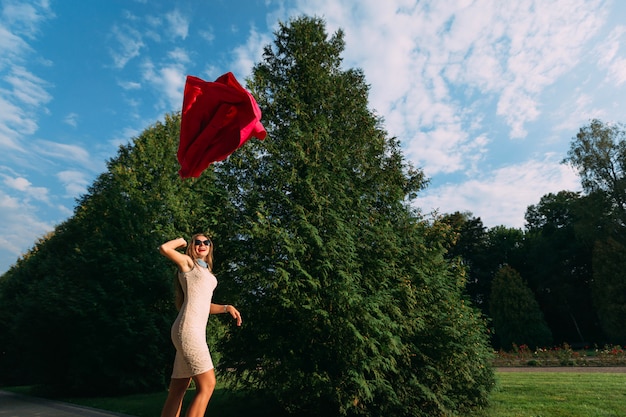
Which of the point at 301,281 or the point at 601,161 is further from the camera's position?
the point at 601,161

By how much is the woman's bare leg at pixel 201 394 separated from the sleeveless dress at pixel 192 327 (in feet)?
0.15

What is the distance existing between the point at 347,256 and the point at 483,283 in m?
43.3

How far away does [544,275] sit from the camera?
131ft

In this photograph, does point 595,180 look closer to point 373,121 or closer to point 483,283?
point 483,283

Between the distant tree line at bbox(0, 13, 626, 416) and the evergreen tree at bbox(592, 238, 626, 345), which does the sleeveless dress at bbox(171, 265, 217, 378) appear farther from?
the evergreen tree at bbox(592, 238, 626, 345)

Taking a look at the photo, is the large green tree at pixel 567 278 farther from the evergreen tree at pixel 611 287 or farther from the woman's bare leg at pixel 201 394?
the woman's bare leg at pixel 201 394

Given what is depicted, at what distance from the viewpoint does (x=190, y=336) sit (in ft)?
9.53

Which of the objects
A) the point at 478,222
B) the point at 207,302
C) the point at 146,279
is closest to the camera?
the point at 207,302

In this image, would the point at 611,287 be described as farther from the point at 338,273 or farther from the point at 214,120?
the point at 214,120

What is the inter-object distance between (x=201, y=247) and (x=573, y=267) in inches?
1726

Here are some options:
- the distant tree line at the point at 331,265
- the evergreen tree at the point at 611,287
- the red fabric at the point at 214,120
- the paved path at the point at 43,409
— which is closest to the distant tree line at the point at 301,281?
the distant tree line at the point at 331,265

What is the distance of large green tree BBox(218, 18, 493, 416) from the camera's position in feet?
24.2

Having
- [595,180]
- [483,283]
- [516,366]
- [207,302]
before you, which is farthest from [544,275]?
[207,302]

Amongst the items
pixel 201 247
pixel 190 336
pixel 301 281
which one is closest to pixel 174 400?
pixel 190 336
